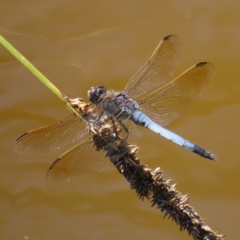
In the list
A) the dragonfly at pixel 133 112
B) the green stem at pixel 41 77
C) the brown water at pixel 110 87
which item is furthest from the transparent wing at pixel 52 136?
the brown water at pixel 110 87

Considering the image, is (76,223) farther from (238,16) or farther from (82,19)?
(238,16)

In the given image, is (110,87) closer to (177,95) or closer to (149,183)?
(177,95)

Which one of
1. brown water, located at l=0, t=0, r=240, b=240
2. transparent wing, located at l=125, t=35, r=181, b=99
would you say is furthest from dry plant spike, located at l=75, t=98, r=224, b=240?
brown water, located at l=0, t=0, r=240, b=240

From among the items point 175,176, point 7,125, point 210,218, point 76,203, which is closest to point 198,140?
point 175,176

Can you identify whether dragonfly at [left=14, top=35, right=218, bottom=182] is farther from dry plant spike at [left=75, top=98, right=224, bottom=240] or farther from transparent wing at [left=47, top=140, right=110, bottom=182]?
dry plant spike at [left=75, top=98, right=224, bottom=240]

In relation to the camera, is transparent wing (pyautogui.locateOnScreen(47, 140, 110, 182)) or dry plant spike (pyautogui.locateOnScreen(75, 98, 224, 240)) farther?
transparent wing (pyautogui.locateOnScreen(47, 140, 110, 182))

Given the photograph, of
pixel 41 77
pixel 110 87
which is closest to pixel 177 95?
pixel 41 77
